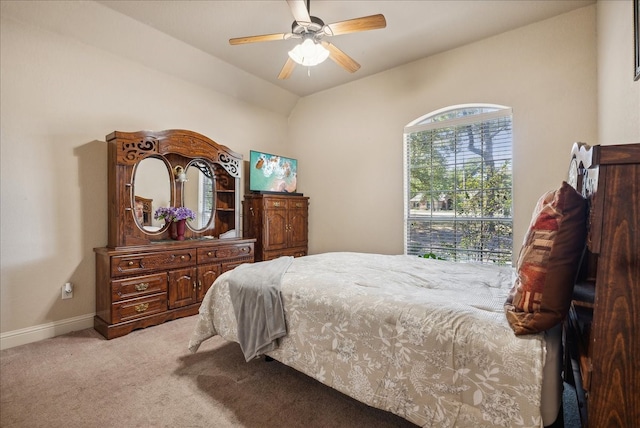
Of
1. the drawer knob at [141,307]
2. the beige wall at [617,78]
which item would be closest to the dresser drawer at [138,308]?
the drawer knob at [141,307]

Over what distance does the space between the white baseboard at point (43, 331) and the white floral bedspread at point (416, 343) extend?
6.00 ft

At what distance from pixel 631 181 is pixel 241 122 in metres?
4.40

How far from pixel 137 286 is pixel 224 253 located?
3.18 ft

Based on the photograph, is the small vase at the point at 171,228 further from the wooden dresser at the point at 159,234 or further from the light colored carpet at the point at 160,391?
the light colored carpet at the point at 160,391

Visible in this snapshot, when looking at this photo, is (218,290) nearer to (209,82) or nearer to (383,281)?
(383,281)

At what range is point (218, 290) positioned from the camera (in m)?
2.15

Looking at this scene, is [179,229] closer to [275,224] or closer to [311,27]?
[275,224]

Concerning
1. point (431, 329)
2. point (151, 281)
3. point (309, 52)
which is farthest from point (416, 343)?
point (151, 281)

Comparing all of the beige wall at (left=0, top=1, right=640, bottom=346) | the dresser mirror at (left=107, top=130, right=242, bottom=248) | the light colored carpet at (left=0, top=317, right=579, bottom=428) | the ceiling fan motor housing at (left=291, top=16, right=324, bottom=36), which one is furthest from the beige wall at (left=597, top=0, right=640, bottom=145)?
the dresser mirror at (left=107, top=130, right=242, bottom=248)

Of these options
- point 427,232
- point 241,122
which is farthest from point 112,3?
point 427,232

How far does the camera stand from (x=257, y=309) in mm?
1896

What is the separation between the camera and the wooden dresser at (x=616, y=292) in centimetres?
84

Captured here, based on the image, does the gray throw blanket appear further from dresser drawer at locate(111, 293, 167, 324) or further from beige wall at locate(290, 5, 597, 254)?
beige wall at locate(290, 5, 597, 254)

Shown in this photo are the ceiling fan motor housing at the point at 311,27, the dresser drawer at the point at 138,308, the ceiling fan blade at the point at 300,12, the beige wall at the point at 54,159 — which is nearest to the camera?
the ceiling fan blade at the point at 300,12
